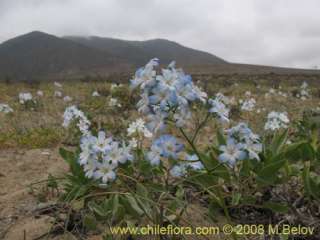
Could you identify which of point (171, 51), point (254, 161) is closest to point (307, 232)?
point (254, 161)

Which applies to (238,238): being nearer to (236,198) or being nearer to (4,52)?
(236,198)

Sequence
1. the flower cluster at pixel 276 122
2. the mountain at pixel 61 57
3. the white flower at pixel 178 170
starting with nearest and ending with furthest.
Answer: the white flower at pixel 178 170 < the flower cluster at pixel 276 122 < the mountain at pixel 61 57

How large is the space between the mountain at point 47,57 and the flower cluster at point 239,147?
12185 centimetres

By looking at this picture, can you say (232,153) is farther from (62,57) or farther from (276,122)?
(62,57)

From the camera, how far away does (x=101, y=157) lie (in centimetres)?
235

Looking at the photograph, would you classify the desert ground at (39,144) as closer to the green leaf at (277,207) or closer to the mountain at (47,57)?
the green leaf at (277,207)

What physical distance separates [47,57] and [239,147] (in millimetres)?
158701

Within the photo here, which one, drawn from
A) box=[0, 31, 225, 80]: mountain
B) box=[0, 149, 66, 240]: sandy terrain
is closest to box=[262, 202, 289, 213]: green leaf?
box=[0, 149, 66, 240]: sandy terrain

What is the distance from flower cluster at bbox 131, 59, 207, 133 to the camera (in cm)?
197

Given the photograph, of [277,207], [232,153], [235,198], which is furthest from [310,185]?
[232,153]

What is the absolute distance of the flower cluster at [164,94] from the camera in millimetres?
1972

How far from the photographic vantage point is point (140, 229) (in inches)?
91.9

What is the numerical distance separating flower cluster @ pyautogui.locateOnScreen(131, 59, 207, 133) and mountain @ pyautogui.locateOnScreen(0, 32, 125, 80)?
12202cm

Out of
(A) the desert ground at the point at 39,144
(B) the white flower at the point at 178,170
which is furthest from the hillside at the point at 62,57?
(B) the white flower at the point at 178,170
